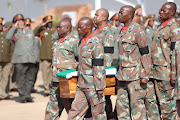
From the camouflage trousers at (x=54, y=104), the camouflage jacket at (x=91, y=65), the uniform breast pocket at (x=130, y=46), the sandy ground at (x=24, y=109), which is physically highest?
the uniform breast pocket at (x=130, y=46)

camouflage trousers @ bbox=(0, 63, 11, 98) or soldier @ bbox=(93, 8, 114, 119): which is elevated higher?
soldier @ bbox=(93, 8, 114, 119)

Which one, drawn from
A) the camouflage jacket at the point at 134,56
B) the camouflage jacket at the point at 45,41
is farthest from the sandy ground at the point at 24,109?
the camouflage jacket at the point at 134,56

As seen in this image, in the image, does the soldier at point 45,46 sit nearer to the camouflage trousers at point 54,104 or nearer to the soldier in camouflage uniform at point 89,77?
the camouflage trousers at point 54,104

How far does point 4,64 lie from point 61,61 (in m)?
5.03

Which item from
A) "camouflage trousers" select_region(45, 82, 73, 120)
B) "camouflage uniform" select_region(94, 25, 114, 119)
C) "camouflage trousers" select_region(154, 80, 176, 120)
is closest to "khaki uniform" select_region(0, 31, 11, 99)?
"camouflage trousers" select_region(45, 82, 73, 120)

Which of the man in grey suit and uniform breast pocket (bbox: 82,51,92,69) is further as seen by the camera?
the man in grey suit

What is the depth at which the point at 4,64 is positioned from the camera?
37.7 feet

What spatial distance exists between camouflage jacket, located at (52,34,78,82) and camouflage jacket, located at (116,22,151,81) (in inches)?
36.0

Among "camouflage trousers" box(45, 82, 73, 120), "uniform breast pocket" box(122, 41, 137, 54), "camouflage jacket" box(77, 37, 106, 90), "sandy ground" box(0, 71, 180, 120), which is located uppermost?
"uniform breast pocket" box(122, 41, 137, 54)

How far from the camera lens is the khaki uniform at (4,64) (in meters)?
11.2

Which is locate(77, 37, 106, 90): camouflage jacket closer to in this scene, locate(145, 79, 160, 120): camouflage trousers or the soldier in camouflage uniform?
the soldier in camouflage uniform

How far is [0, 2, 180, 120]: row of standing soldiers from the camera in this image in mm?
6086

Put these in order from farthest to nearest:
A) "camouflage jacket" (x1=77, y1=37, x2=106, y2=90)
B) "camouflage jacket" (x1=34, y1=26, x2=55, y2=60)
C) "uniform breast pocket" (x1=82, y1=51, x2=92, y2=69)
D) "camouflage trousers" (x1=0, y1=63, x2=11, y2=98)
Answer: "camouflage jacket" (x1=34, y1=26, x2=55, y2=60) → "camouflage trousers" (x1=0, y1=63, x2=11, y2=98) → "uniform breast pocket" (x1=82, y1=51, x2=92, y2=69) → "camouflage jacket" (x1=77, y1=37, x2=106, y2=90)

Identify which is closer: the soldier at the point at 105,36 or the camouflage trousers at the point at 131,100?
the camouflage trousers at the point at 131,100
